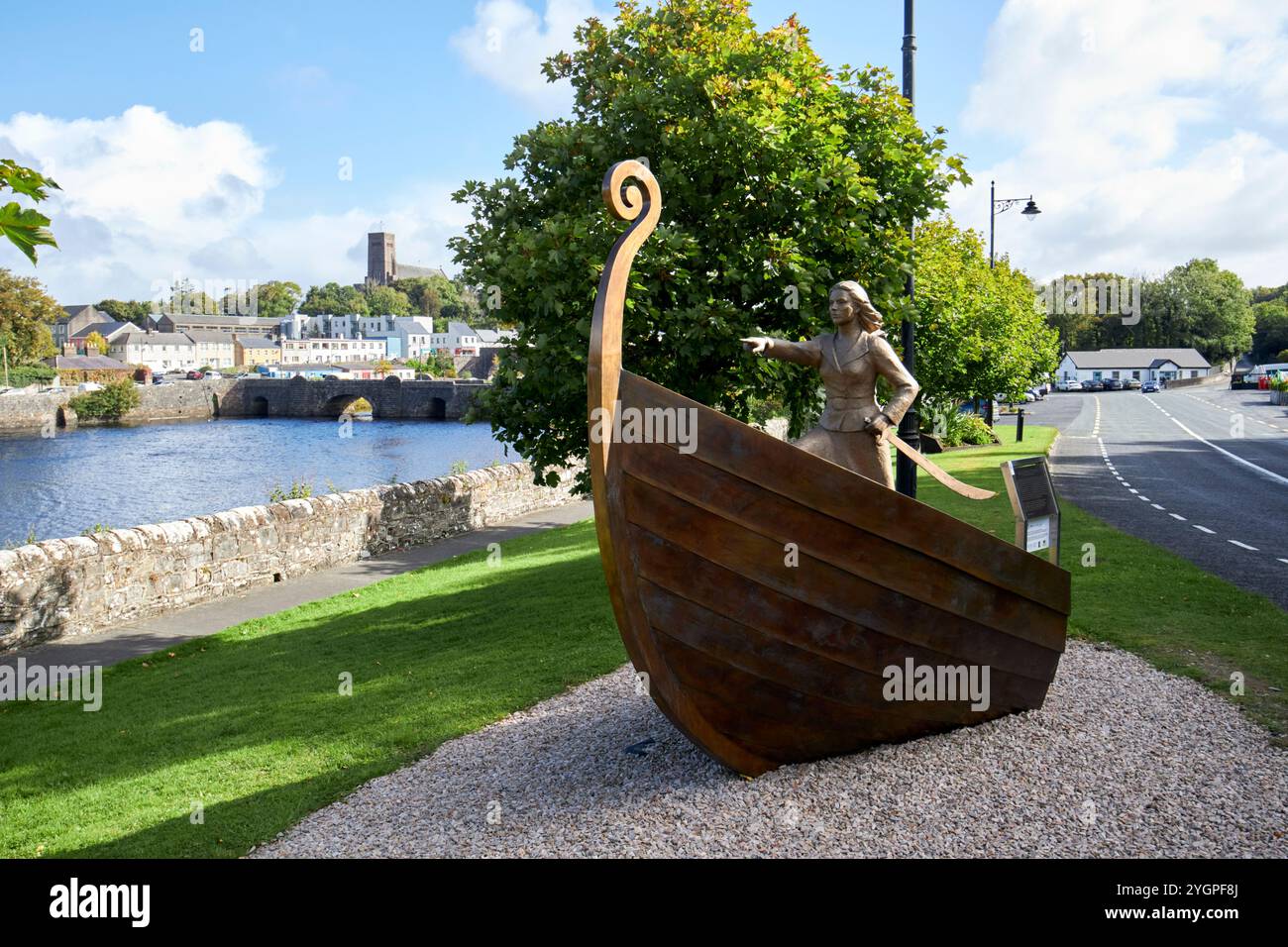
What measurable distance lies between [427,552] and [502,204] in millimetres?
8114

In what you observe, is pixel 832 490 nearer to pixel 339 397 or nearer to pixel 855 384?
pixel 855 384

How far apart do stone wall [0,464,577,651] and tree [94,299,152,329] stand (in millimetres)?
156273

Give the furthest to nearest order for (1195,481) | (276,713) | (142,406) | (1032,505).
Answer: (142,406)
(1195,481)
(276,713)
(1032,505)

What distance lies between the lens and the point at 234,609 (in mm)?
14391

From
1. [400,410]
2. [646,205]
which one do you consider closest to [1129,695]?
[646,205]

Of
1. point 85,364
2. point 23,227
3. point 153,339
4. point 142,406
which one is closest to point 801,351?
point 23,227

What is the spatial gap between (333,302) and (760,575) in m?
178

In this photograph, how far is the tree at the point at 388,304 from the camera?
176 metres

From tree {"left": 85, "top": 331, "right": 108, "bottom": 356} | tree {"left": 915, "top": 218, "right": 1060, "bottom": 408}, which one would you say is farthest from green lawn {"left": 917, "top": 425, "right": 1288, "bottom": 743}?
tree {"left": 85, "top": 331, "right": 108, "bottom": 356}

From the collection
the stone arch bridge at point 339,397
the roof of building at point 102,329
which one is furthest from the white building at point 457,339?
the stone arch bridge at point 339,397

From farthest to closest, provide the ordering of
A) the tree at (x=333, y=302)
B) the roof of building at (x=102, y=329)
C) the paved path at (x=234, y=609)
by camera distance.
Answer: the tree at (x=333, y=302), the roof of building at (x=102, y=329), the paved path at (x=234, y=609)

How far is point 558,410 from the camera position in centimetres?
1243

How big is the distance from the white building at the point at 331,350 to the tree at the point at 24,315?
60633mm

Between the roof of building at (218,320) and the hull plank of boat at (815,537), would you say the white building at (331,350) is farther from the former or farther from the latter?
the hull plank of boat at (815,537)
